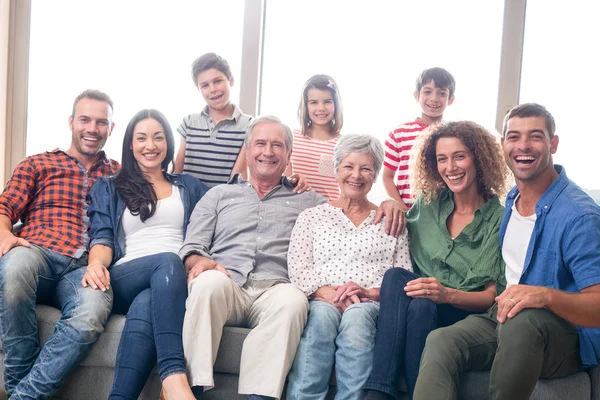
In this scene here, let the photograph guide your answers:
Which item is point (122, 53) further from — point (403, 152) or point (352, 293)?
point (352, 293)

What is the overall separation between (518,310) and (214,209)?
51.1 inches

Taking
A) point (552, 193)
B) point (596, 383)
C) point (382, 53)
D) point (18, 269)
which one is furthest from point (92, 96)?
point (596, 383)

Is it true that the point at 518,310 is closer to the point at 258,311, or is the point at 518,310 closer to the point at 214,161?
the point at 258,311

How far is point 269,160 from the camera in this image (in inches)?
108

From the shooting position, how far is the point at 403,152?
3268 mm

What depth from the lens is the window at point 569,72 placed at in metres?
3.88

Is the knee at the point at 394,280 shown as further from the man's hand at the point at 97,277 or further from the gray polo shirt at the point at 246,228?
the man's hand at the point at 97,277

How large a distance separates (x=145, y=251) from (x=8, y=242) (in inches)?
20.1

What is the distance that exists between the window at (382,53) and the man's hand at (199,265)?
160 centimetres

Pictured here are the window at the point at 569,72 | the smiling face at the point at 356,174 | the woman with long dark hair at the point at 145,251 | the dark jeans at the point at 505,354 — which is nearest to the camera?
the dark jeans at the point at 505,354

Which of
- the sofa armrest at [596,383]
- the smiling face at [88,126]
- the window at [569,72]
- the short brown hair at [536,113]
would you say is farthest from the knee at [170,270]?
the window at [569,72]

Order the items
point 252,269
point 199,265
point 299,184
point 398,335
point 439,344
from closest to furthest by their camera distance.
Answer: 1. point 439,344
2. point 398,335
3. point 199,265
4. point 252,269
5. point 299,184

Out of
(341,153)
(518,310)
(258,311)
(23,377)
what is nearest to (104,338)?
(23,377)

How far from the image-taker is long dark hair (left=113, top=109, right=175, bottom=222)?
2.72 meters
